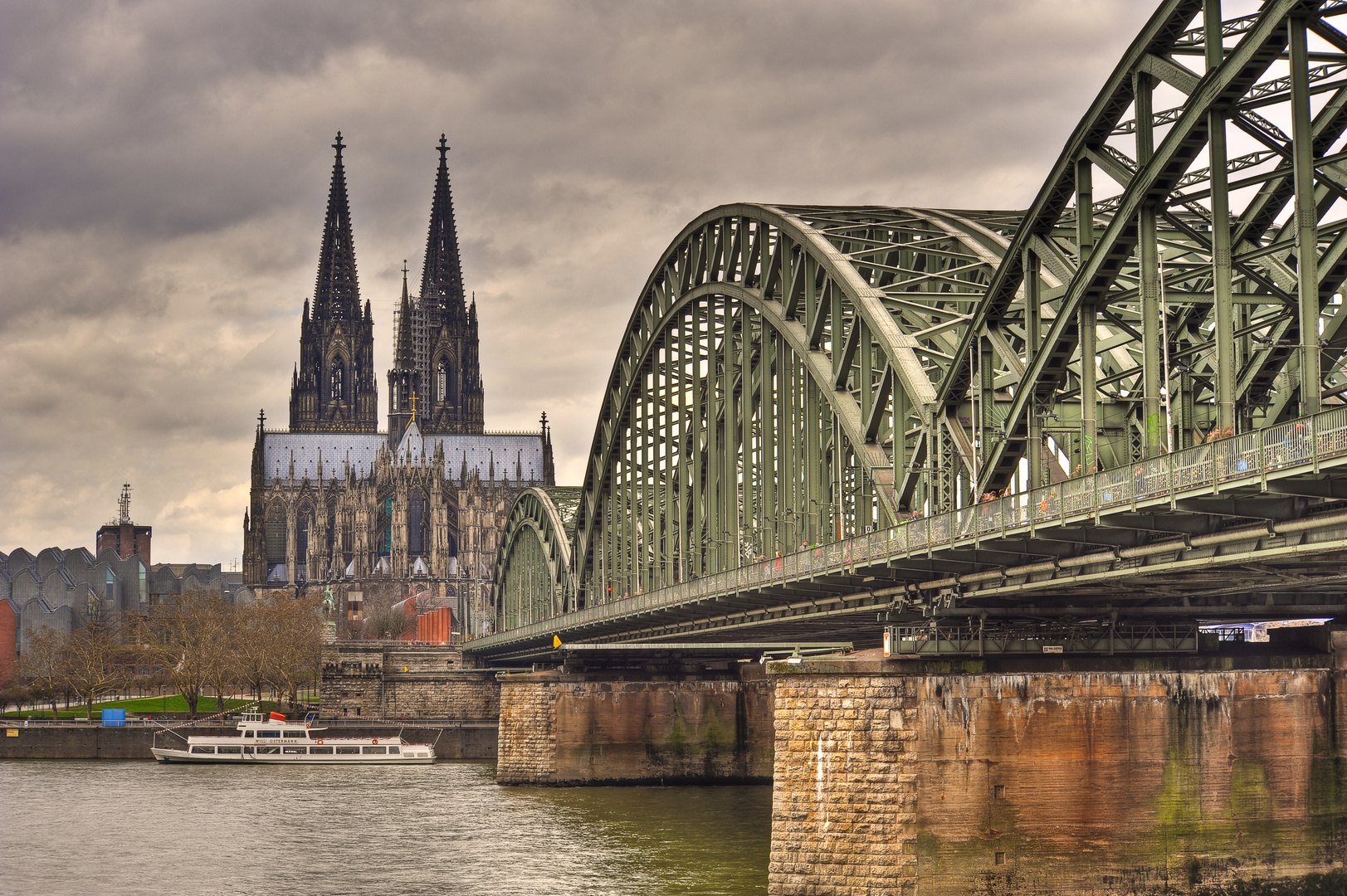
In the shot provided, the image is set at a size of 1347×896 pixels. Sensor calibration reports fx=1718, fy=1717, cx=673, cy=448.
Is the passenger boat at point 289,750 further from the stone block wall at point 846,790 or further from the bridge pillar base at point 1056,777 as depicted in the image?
the bridge pillar base at point 1056,777

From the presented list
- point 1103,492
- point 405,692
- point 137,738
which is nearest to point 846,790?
point 1103,492

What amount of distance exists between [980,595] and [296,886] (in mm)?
21375

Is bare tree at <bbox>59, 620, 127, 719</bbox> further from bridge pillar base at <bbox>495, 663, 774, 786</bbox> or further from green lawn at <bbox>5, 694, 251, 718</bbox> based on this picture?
bridge pillar base at <bbox>495, 663, 774, 786</bbox>

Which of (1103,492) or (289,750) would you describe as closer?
(1103,492)

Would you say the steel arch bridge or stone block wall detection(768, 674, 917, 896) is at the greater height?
the steel arch bridge

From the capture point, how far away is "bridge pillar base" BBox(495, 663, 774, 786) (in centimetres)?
8156

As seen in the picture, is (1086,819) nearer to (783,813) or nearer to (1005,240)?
(783,813)

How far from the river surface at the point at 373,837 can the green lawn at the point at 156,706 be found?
50915mm

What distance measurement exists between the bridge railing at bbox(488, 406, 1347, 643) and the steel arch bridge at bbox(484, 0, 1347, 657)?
0.68 feet

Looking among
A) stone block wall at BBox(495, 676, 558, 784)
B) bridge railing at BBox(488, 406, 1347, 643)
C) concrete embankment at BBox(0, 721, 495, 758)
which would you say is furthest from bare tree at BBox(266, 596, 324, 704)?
bridge railing at BBox(488, 406, 1347, 643)

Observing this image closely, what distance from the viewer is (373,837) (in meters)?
59.7

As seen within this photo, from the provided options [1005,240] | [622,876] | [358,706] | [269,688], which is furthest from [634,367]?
[269,688]

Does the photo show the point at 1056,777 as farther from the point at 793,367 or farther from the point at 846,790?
the point at 793,367

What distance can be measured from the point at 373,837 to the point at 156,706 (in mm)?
92588
